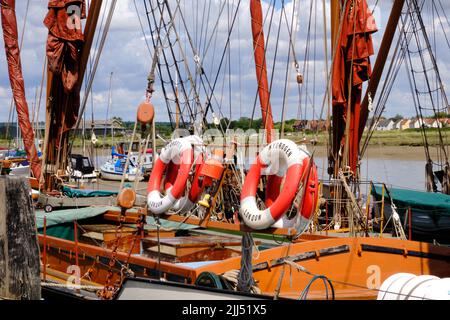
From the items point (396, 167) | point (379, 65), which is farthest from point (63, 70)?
point (396, 167)

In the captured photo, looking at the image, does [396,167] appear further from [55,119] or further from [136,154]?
[55,119]

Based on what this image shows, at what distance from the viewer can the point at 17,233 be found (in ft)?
27.7

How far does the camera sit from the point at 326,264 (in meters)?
10.7

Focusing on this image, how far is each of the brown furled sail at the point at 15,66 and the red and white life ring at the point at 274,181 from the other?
12.6 metres

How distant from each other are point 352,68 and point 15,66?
381 inches

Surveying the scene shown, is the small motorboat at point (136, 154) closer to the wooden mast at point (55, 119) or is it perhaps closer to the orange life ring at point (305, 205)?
the wooden mast at point (55, 119)

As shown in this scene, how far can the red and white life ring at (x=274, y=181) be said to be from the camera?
8.12 metres

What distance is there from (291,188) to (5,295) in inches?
133

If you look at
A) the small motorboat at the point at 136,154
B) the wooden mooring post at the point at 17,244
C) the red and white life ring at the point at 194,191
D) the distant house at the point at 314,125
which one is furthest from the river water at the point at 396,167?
the wooden mooring post at the point at 17,244

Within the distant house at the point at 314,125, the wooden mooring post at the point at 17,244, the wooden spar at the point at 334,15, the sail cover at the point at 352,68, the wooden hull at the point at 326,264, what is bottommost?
the wooden hull at the point at 326,264

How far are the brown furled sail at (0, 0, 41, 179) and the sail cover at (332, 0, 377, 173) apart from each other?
862 cm
